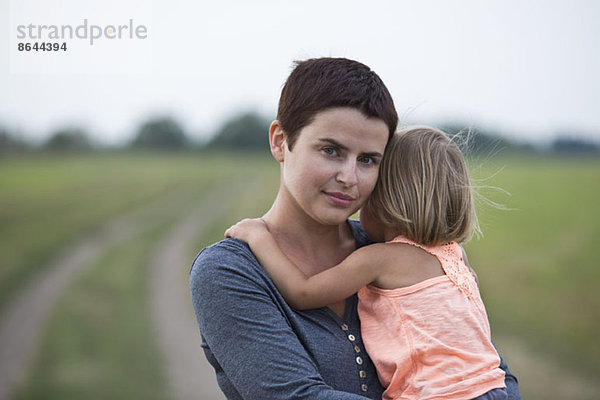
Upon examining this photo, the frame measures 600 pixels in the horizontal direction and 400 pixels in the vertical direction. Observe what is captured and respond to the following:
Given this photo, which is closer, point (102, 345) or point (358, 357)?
point (358, 357)

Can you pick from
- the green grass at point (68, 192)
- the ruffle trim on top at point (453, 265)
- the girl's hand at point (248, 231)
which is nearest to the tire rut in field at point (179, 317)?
the green grass at point (68, 192)

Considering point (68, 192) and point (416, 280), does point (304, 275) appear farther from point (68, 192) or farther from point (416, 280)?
point (68, 192)

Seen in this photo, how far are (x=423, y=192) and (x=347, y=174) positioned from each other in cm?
38

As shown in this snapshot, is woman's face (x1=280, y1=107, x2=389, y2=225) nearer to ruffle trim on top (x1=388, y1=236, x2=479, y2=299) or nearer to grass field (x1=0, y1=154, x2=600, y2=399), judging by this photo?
ruffle trim on top (x1=388, y1=236, x2=479, y2=299)

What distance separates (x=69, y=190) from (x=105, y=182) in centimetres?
399

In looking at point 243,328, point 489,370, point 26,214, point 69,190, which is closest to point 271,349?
point 243,328

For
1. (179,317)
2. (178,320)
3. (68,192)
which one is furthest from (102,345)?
(68,192)

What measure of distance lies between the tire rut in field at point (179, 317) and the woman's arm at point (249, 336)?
6932 millimetres

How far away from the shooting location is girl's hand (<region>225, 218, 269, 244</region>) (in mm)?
2312

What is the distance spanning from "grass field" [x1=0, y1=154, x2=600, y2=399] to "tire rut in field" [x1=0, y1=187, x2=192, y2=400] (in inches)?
12.0

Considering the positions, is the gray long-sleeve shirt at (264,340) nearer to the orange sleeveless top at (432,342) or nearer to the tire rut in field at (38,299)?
the orange sleeveless top at (432,342)

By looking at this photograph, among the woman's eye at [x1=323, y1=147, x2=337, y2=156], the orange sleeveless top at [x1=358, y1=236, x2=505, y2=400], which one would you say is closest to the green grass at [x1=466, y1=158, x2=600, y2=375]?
the orange sleeveless top at [x1=358, y1=236, x2=505, y2=400]

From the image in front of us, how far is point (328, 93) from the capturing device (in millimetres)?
2193

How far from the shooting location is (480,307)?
2.41 metres
